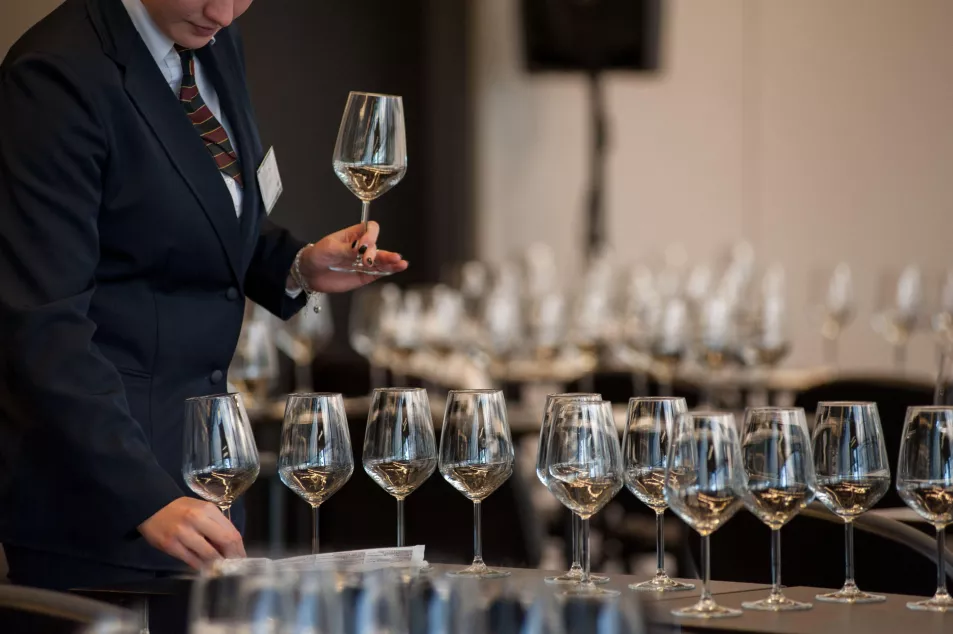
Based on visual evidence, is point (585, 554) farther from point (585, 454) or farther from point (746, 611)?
point (746, 611)

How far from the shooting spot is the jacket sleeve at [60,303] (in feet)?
5.68

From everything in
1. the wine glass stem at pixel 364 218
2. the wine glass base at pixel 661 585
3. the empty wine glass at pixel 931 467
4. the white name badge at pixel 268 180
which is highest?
the white name badge at pixel 268 180

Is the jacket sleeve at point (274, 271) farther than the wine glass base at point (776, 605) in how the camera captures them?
Yes

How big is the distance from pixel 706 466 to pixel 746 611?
0.48 feet

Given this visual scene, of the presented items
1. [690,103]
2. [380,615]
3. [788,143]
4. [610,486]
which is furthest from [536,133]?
[380,615]

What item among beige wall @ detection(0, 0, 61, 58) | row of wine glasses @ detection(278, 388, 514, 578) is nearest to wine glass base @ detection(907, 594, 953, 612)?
row of wine glasses @ detection(278, 388, 514, 578)

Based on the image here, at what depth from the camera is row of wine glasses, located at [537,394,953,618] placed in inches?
57.2

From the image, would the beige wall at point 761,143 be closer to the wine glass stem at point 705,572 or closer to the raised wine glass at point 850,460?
the raised wine glass at point 850,460

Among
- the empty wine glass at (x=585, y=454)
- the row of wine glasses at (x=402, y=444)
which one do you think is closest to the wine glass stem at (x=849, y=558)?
the empty wine glass at (x=585, y=454)

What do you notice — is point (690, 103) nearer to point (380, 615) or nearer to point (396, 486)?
point (396, 486)

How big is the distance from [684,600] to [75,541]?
2.64ft

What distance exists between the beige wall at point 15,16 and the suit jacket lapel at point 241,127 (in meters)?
2.50

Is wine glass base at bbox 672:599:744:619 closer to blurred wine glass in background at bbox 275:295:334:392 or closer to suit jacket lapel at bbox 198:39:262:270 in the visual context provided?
suit jacket lapel at bbox 198:39:262:270

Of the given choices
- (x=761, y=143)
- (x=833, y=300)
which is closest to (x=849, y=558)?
(x=833, y=300)
